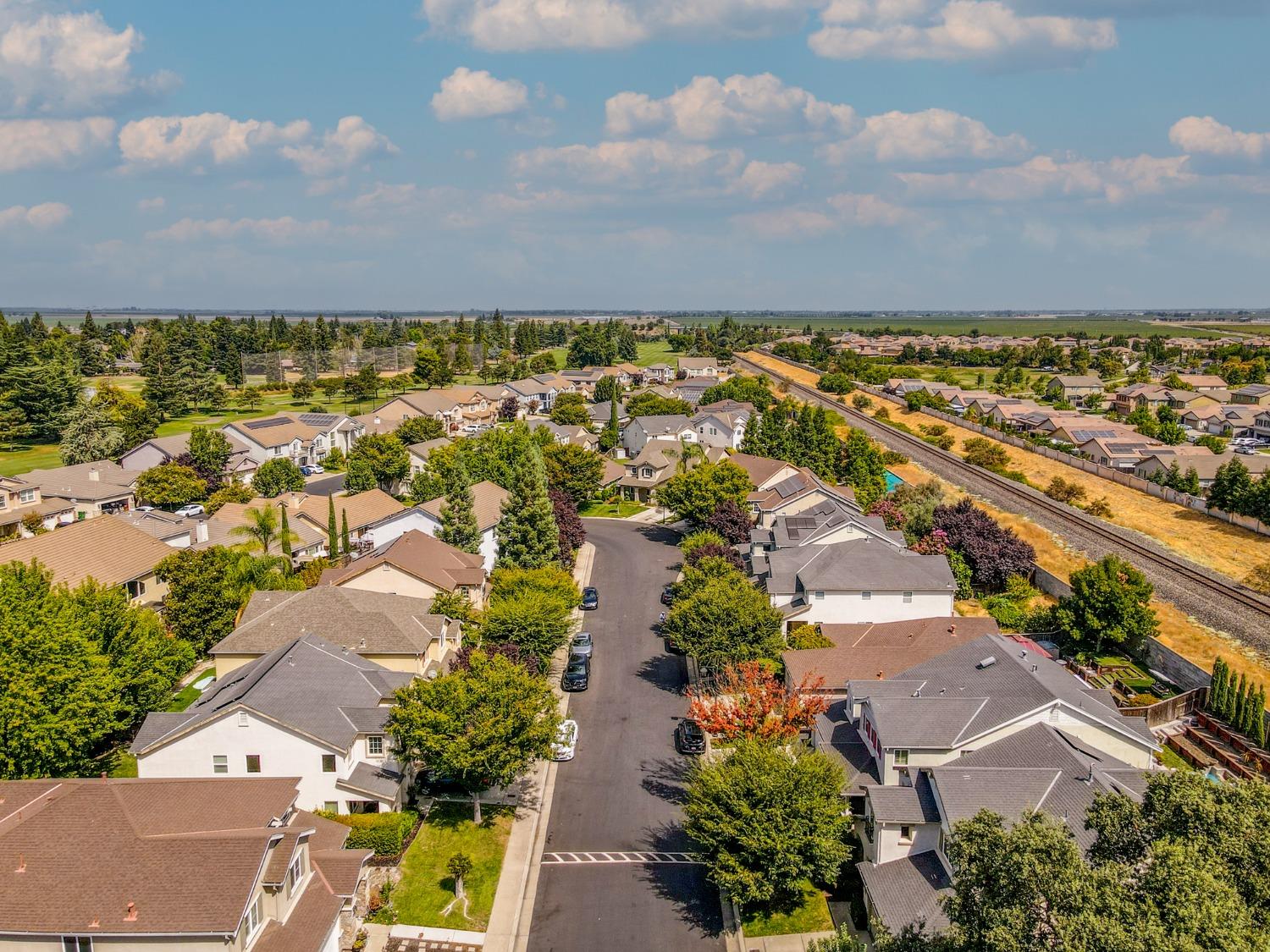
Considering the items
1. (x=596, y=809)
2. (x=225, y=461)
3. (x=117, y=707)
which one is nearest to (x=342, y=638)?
(x=117, y=707)

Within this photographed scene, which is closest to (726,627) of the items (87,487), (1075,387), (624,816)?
(624,816)

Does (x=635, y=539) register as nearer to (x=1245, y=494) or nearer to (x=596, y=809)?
(x=596, y=809)

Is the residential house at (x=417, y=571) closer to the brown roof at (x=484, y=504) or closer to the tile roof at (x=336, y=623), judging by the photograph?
the tile roof at (x=336, y=623)

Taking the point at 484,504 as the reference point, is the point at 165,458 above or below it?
below

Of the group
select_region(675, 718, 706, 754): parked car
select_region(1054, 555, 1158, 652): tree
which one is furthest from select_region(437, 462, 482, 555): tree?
select_region(1054, 555, 1158, 652): tree

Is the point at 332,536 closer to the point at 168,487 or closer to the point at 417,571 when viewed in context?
the point at 417,571

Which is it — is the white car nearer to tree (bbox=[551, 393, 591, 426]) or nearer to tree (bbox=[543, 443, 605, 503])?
tree (bbox=[543, 443, 605, 503])
